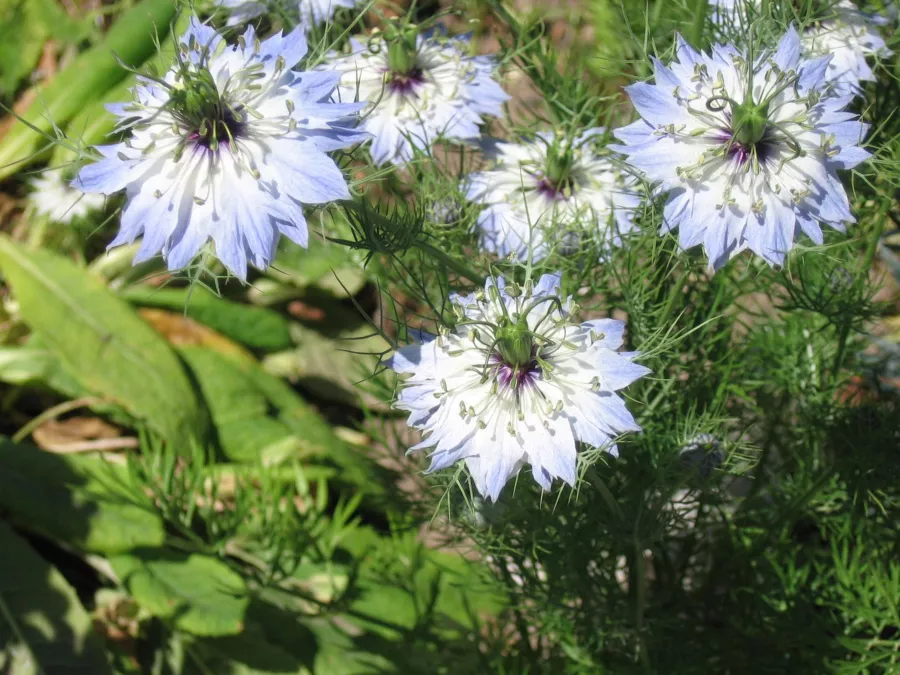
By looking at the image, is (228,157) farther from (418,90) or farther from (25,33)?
(25,33)

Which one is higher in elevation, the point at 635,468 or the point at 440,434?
the point at 635,468

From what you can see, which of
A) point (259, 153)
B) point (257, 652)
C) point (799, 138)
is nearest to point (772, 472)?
point (799, 138)

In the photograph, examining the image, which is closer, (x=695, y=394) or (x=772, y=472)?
(x=695, y=394)

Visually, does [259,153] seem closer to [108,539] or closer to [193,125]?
[193,125]

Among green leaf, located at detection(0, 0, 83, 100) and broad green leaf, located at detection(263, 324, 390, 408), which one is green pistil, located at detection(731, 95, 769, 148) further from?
green leaf, located at detection(0, 0, 83, 100)

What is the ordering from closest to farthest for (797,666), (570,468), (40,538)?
(570,468), (797,666), (40,538)

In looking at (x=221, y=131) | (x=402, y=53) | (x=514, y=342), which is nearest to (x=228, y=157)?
(x=221, y=131)

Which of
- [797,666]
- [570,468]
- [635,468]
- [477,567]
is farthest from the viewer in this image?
[477,567]

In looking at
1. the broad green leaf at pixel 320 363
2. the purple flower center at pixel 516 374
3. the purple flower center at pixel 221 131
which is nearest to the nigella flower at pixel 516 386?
the purple flower center at pixel 516 374
